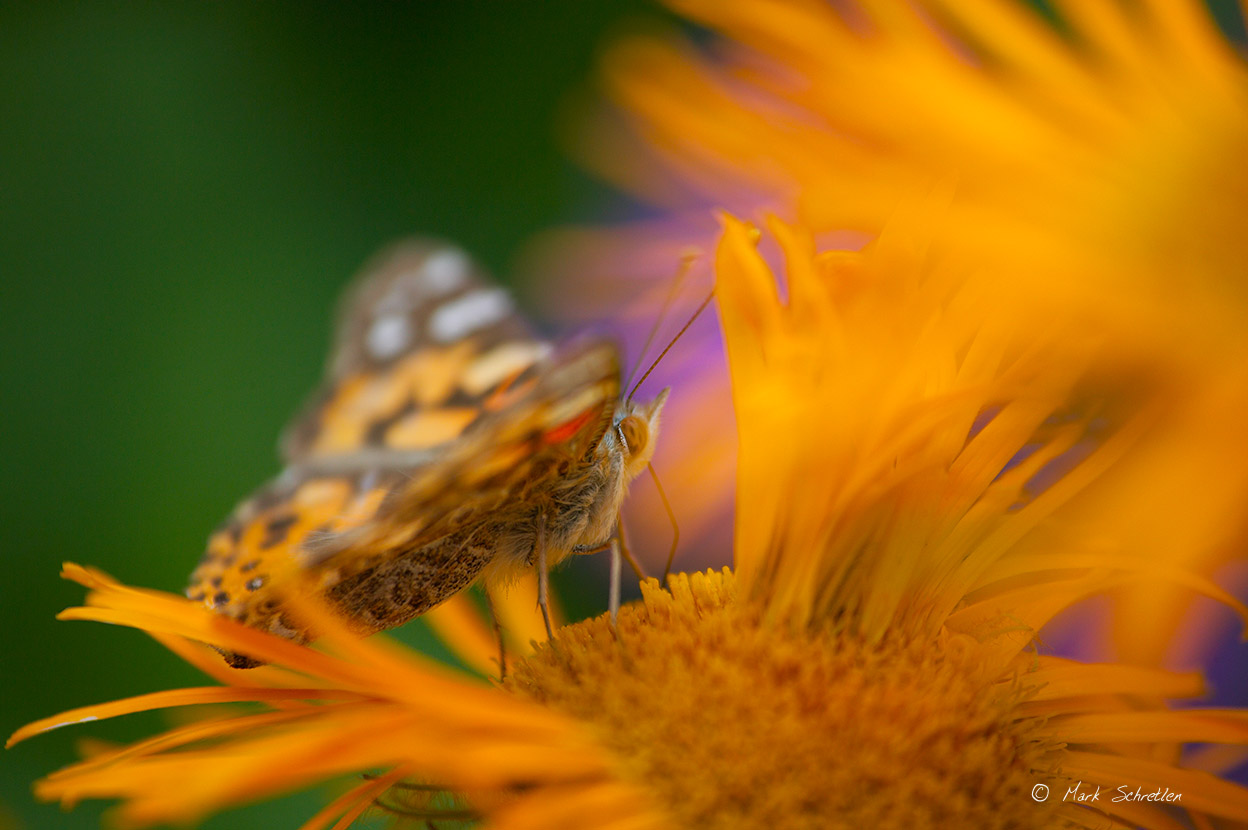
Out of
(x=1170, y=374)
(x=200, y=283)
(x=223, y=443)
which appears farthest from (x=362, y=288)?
(x=1170, y=374)

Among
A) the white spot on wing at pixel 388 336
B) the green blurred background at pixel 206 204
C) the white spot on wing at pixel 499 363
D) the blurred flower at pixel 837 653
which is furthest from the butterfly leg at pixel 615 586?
the green blurred background at pixel 206 204

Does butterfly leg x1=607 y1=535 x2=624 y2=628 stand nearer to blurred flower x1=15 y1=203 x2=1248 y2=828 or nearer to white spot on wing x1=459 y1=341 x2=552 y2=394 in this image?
blurred flower x1=15 y1=203 x2=1248 y2=828

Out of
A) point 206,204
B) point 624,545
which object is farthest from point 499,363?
point 206,204

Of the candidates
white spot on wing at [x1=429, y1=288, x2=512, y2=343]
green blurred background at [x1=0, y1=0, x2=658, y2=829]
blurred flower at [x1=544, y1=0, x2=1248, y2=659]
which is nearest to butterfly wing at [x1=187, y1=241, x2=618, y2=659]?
white spot on wing at [x1=429, y1=288, x2=512, y2=343]

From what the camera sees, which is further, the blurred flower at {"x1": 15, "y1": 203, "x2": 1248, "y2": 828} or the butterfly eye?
the butterfly eye

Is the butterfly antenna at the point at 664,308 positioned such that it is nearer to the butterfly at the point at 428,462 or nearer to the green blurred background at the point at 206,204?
the butterfly at the point at 428,462

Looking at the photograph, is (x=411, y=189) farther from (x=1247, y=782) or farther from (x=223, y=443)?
(x=1247, y=782)
